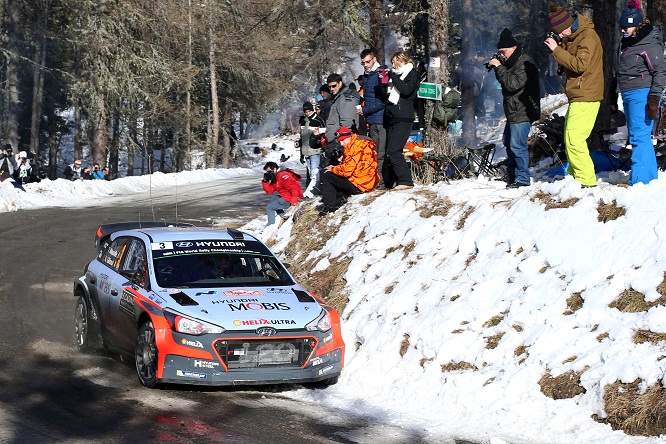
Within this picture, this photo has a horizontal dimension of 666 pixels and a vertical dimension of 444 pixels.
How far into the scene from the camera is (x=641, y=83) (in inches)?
404

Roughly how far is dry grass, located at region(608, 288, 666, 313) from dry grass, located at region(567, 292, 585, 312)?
337 millimetres

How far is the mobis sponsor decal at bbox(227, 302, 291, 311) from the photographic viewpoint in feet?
29.6

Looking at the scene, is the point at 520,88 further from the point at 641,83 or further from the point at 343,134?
the point at 343,134

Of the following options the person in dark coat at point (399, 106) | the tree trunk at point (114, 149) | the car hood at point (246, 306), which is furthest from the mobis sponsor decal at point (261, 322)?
the tree trunk at point (114, 149)

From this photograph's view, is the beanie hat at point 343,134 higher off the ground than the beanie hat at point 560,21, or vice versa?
the beanie hat at point 560,21

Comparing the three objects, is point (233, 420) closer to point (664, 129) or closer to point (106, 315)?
point (106, 315)

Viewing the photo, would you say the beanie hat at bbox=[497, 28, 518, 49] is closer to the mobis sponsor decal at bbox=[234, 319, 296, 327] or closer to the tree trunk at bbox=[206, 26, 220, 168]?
the mobis sponsor decal at bbox=[234, 319, 296, 327]

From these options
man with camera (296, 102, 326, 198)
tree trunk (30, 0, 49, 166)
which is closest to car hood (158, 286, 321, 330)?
man with camera (296, 102, 326, 198)

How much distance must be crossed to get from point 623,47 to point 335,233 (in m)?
5.09

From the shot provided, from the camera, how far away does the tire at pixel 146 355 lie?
8.80 m

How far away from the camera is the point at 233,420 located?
25.4 feet

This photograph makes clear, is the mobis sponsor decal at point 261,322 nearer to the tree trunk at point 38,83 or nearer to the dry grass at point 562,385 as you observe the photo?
the dry grass at point 562,385

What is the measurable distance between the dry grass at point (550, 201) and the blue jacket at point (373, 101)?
4.17m

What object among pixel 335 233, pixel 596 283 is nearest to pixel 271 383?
pixel 596 283
